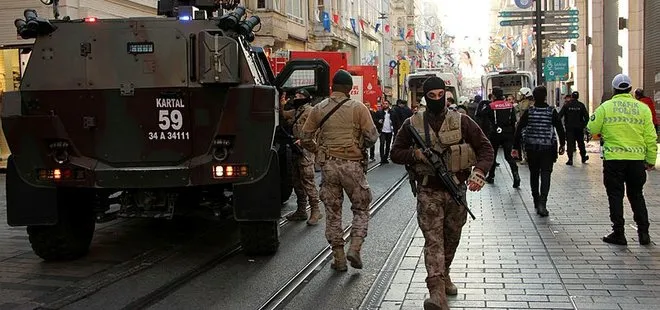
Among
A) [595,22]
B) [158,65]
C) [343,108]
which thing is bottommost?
[343,108]

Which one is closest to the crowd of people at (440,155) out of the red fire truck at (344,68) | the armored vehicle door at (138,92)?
the armored vehicle door at (138,92)

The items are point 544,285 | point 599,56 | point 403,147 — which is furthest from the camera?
point 599,56

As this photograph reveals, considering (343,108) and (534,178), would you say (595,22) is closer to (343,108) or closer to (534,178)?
(534,178)

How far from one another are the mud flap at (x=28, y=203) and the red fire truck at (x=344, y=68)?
4.22 m

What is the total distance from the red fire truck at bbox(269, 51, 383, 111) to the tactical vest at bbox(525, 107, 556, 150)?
124 inches

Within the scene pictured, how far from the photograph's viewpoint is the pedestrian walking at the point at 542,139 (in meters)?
9.40

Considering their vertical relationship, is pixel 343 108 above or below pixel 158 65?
below

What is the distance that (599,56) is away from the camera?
2762cm

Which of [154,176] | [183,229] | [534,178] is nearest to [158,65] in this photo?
[154,176]

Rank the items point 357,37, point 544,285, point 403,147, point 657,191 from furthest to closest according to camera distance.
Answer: point 357,37, point 657,191, point 544,285, point 403,147

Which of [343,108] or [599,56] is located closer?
[343,108]

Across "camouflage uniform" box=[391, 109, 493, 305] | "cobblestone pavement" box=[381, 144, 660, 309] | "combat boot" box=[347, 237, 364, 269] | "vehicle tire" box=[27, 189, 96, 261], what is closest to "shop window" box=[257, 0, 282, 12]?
"cobblestone pavement" box=[381, 144, 660, 309]

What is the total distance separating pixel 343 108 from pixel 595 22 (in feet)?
79.1

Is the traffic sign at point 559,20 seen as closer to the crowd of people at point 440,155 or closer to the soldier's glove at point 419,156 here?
the crowd of people at point 440,155
